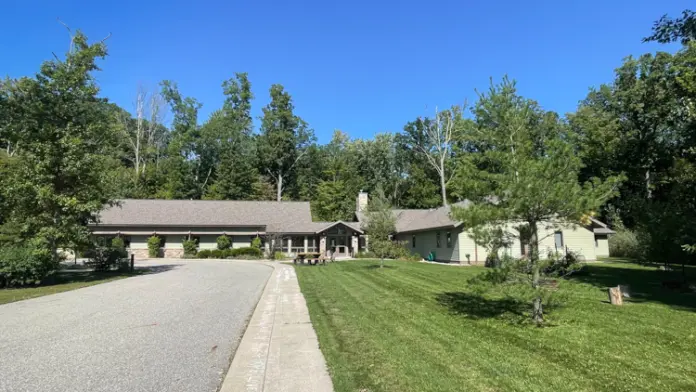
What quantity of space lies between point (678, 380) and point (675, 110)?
22475mm

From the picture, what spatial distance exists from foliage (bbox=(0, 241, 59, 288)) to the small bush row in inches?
682

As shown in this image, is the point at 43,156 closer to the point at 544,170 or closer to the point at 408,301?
the point at 408,301

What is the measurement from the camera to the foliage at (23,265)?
1464 centimetres

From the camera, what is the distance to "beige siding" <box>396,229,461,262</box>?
85.5ft

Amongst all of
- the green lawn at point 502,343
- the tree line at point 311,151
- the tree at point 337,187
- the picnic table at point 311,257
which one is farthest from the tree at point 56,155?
the tree at point 337,187

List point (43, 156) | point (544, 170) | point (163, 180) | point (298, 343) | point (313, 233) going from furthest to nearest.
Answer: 1. point (163, 180)
2. point (313, 233)
3. point (43, 156)
4. point (544, 170)
5. point (298, 343)

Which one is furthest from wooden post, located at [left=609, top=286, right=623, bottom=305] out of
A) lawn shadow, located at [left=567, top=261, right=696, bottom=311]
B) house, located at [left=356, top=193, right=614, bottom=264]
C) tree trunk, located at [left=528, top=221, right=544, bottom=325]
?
house, located at [left=356, top=193, right=614, bottom=264]

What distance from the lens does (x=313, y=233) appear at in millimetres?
34750

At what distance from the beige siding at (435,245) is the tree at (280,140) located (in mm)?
25752

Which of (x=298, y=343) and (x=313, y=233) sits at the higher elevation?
(x=313, y=233)

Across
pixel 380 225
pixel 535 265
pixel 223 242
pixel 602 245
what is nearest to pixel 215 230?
pixel 223 242

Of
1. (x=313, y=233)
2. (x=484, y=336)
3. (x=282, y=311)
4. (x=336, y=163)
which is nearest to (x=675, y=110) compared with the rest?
(x=484, y=336)

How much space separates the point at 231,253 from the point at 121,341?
27.2 meters

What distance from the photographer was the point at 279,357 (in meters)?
5.69
